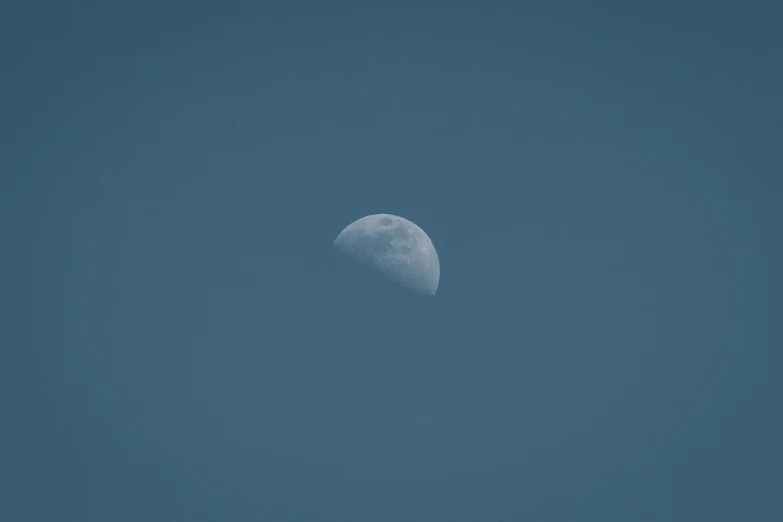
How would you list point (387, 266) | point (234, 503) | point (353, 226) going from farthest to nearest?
1. point (234, 503)
2. point (353, 226)
3. point (387, 266)

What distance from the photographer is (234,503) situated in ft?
59.1

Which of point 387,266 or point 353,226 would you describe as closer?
point 387,266

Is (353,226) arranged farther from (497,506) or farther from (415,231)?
(497,506)

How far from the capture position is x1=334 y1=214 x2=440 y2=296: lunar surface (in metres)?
15.1

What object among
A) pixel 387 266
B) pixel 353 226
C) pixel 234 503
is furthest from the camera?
pixel 234 503

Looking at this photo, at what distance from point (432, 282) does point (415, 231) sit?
1799mm

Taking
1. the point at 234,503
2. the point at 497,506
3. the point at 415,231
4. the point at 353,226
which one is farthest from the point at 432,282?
the point at 234,503

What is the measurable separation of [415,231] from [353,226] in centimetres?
184

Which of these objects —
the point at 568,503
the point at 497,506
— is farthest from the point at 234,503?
the point at 568,503

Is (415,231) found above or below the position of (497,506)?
above

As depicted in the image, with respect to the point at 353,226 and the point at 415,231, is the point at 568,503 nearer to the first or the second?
the point at 415,231

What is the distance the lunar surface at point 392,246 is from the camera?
15.1m

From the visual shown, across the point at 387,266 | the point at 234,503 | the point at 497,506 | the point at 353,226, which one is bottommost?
the point at 234,503

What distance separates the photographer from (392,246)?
15.2 meters
